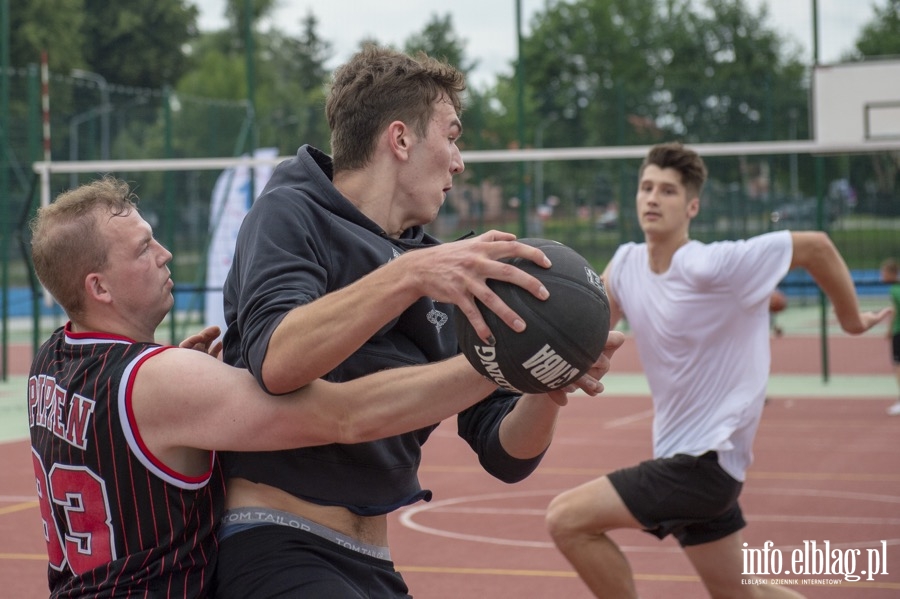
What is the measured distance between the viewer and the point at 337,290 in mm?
2660

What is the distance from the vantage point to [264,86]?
59781 millimetres

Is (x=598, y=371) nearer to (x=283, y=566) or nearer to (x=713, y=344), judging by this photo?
(x=283, y=566)

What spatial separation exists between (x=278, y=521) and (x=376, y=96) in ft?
3.33

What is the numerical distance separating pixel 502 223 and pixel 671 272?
12.9 m

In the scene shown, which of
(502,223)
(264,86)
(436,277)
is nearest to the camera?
(436,277)

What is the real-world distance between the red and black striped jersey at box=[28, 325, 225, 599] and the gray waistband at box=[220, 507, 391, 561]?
0.06 m

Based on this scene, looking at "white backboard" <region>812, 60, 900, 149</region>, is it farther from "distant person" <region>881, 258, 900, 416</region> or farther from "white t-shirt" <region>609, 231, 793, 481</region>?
"white t-shirt" <region>609, 231, 793, 481</region>

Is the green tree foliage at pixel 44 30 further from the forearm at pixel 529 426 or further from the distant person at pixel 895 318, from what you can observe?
the forearm at pixel 529 426

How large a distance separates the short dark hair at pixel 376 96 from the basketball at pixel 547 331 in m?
0.58

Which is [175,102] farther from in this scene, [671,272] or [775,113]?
[671,272]

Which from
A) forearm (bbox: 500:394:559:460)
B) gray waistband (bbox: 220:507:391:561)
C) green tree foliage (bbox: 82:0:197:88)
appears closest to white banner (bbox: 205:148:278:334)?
forearm (bbox: 500:394:559:460)

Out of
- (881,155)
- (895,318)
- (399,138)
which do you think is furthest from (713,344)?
(881,155)

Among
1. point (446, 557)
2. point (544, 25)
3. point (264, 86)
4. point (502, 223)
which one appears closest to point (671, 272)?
point (446, 557)

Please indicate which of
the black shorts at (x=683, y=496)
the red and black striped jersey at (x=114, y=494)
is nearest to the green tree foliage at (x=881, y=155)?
the black shorts at (x=683, y=496)
